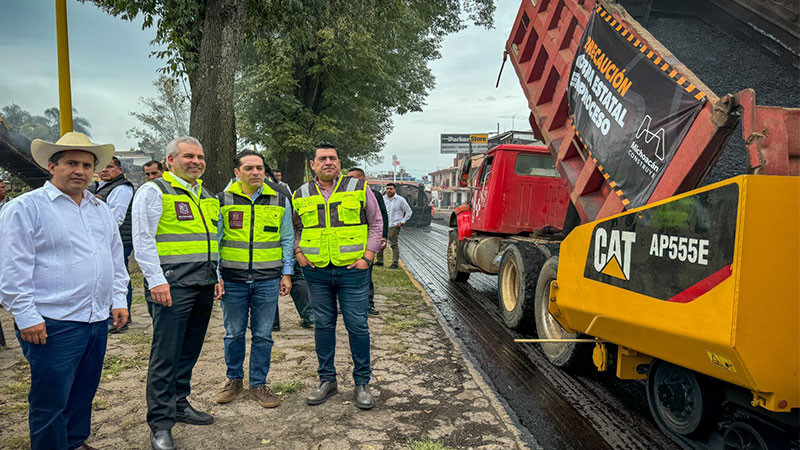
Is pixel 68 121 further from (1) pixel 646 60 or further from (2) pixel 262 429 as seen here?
(1) pixel 646 60

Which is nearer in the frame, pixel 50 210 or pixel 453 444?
pixel 50 210

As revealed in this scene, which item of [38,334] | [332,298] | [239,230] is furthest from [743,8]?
[38,334]

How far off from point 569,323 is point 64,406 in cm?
339

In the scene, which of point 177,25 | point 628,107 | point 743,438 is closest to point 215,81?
point 177,25

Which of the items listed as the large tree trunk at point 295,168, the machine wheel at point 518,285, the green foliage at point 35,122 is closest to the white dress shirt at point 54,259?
the machine wheel at point 518,285

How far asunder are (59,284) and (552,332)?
4153 millimetres

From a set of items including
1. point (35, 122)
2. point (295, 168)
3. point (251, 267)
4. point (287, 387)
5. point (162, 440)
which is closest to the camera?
point (162, 440)

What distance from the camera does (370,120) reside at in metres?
19.2

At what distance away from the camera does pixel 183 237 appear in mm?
3016

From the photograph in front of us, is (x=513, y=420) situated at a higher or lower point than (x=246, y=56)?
lower

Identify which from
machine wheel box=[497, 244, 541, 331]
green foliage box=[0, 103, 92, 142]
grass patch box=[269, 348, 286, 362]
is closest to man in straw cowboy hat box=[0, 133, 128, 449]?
grass patch box=[269, 348, 286, 362]

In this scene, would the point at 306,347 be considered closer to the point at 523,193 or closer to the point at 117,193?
the point at 117,193

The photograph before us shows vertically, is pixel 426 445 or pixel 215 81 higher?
pixel 215 81

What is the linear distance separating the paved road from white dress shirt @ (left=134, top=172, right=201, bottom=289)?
8.59 feet
